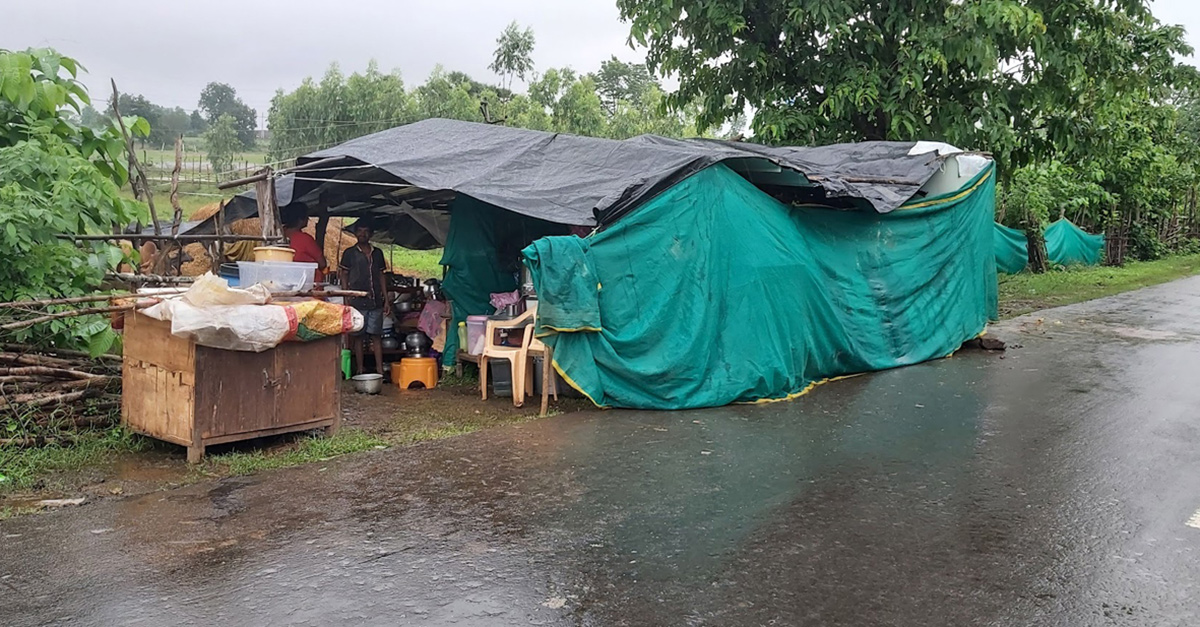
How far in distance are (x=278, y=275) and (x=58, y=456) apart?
202 centimetres

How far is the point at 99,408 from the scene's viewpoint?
270 inches

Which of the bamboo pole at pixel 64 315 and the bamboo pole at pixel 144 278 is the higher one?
the bamboo pole at pixel 144 278

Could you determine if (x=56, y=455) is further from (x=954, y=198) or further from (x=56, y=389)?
(x=954, y=198)

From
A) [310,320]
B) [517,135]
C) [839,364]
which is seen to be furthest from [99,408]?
[839,364]

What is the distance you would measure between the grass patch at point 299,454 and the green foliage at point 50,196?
142 cm

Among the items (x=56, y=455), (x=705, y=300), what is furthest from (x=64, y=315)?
(x=705, y=300)

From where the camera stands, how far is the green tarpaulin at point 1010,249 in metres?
21.6

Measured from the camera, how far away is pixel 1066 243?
24312mm

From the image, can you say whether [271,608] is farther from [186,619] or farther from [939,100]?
[939,100]

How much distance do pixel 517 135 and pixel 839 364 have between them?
4.44 meters

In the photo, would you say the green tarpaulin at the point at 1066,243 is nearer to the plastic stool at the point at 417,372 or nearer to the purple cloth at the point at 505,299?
the purple cloth at the point at 505,299

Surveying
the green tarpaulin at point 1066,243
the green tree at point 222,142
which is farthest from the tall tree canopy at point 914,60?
the green tree at point 222,142

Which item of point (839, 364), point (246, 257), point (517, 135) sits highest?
point (517, 135)

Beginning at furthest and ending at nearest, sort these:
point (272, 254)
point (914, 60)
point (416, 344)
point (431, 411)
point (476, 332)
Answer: point (914, 60) < point (416, 344) < point (476, 332) < point (431, 411) < point (272, 254)
